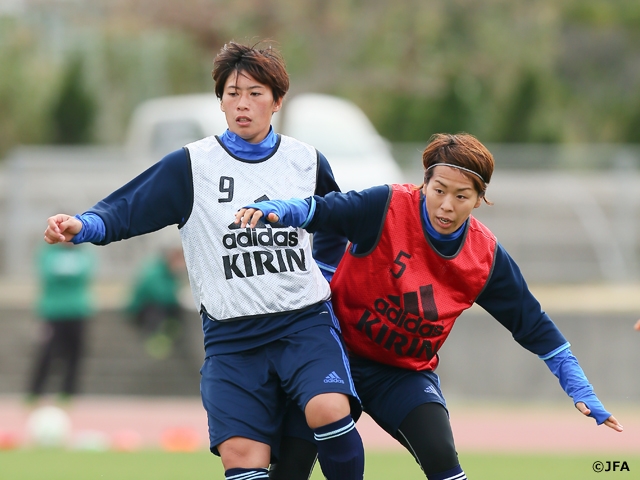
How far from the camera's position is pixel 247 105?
4594mm

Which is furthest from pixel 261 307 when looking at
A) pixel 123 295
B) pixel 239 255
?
pixel 123 295

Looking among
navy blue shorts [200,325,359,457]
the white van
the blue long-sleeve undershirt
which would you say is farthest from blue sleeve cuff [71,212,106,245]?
the white van

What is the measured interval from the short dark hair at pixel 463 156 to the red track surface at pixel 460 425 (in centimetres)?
583

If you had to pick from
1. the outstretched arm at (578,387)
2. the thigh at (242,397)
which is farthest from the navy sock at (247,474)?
the outstretched arm at (578,387)

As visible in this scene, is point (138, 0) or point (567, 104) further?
point (567, 104)

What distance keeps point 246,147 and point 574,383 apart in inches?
66.2

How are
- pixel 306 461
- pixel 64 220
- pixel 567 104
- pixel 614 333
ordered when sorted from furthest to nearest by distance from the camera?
pixel 567 104, pixel 614 333, pixel 306 461, pixel 64 220

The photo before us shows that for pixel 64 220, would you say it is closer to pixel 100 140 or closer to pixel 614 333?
pixel 614 333

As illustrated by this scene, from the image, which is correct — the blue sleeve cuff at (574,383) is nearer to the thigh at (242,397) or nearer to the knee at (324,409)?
the knee at (324,409)

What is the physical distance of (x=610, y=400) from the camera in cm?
1289

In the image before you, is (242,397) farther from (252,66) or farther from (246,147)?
(252,66)

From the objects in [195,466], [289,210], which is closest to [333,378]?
[289,210]

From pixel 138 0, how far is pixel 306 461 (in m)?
19.3

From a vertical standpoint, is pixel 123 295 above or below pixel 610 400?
above
